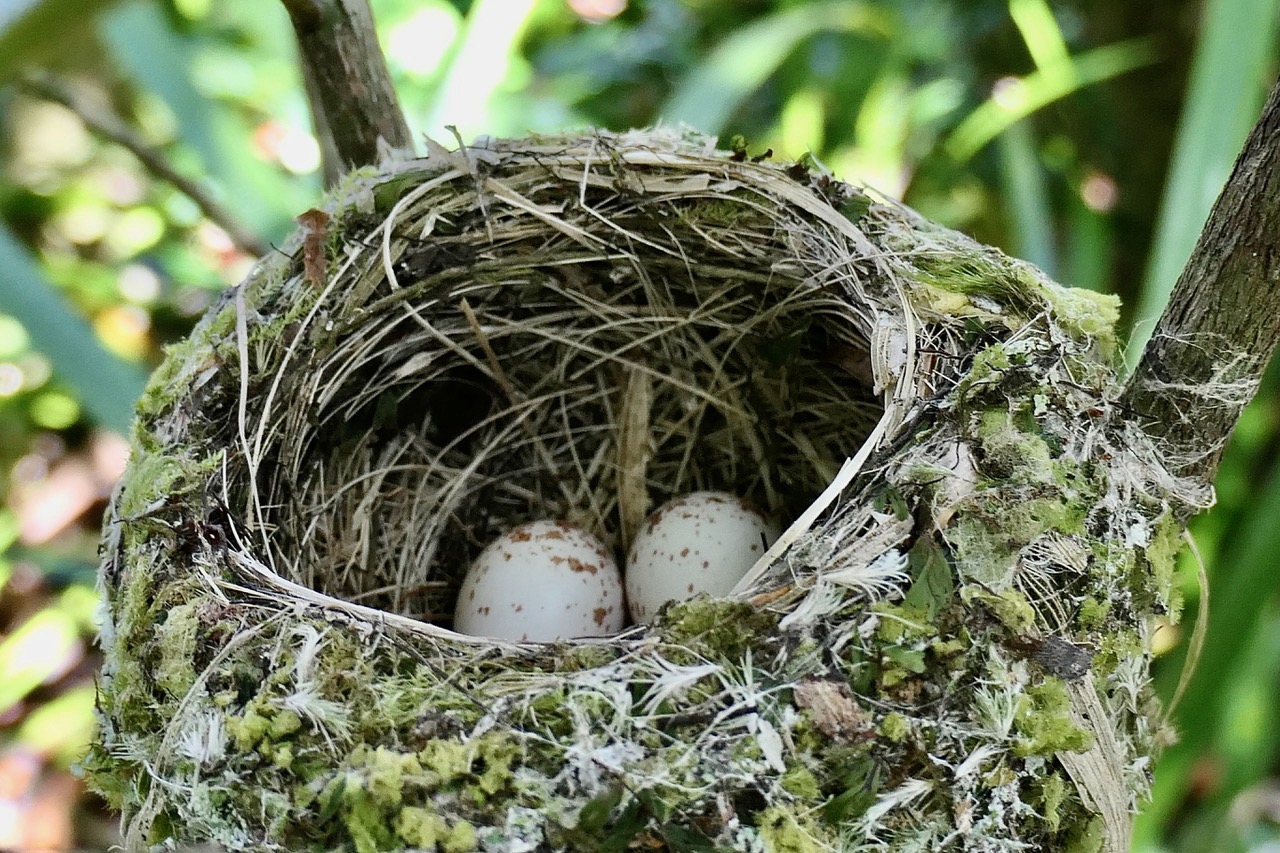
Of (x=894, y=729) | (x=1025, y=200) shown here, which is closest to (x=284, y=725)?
(x=894, y=729)

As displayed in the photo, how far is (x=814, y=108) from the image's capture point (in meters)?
1.77

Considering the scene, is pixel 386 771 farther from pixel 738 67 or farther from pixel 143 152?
pixel 738 67

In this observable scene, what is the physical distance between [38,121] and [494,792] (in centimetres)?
216

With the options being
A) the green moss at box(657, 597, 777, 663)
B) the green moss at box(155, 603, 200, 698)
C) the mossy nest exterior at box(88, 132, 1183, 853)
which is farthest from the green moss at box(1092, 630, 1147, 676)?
the green moss at box(155, 603, 200, 698)

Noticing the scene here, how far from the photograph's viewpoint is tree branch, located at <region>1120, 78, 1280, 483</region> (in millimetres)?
606

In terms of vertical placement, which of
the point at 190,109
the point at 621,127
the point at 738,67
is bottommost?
the point at 190,109

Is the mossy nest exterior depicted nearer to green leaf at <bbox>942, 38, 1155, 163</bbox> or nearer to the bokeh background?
the bokeh background

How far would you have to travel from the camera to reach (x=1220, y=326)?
0.65m

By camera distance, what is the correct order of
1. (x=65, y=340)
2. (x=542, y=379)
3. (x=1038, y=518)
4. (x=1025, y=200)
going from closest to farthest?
(x=1038, y=518) → (x=65, y=340) → (x=542, y=379) → (x=1025, y=200)

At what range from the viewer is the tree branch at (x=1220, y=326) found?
0.61 m

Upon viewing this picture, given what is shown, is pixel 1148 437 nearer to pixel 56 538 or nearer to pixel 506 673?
pixel 506 673

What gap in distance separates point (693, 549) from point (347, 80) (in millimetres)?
552

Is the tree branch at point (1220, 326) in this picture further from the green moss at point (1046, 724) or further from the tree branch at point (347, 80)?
the tree branch at point (347, 80)

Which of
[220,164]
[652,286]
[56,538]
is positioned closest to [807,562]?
[652,286]
